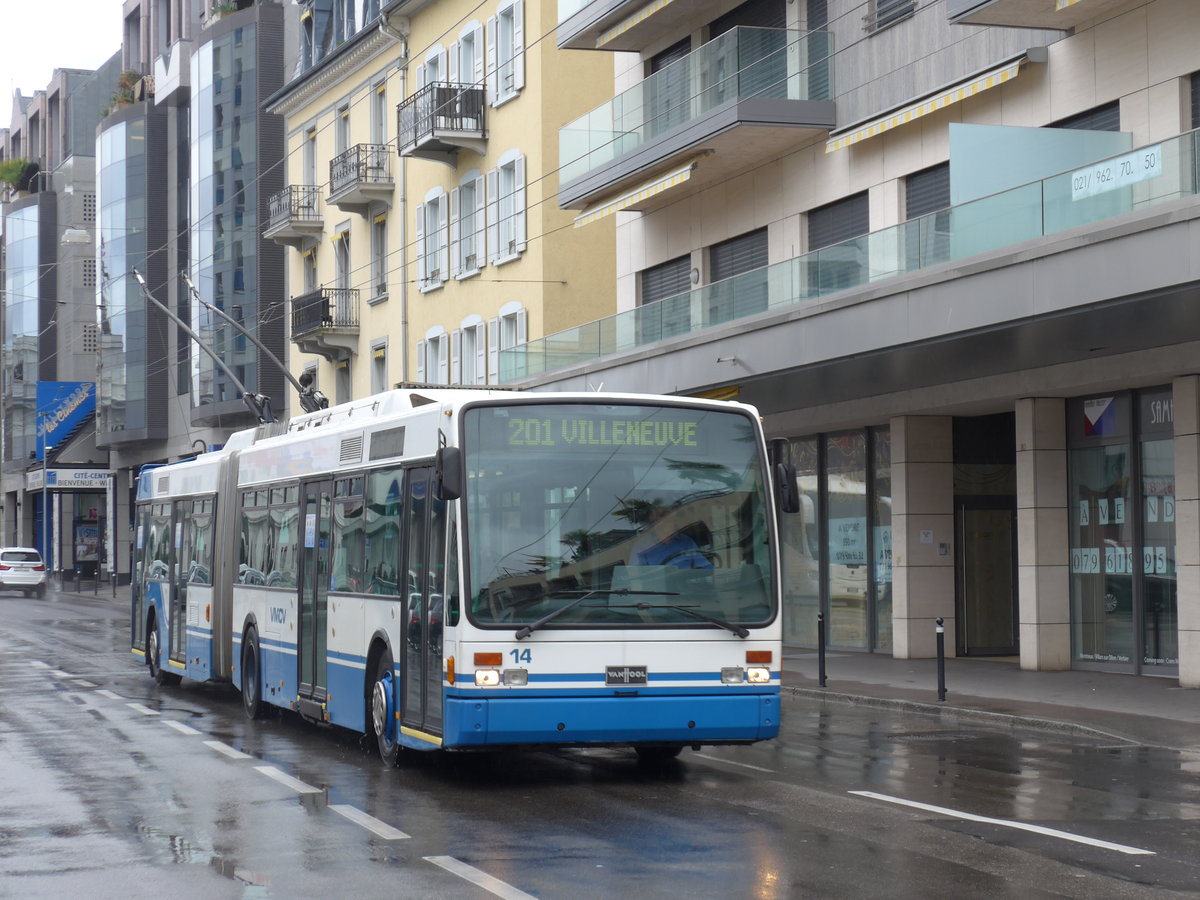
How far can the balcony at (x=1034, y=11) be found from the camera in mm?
20172

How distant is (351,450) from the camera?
14.8 metres

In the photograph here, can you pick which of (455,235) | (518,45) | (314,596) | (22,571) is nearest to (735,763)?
(314,596)

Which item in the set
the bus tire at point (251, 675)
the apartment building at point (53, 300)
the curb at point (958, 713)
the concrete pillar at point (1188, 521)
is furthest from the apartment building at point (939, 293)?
the apartment building at point (53, 300)

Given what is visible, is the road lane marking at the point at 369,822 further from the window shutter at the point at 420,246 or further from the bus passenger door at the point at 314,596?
the window shutter at the point at 420,246

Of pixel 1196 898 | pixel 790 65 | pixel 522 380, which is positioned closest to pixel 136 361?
pixel 522 380

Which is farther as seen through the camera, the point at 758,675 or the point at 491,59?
the point at 491,59

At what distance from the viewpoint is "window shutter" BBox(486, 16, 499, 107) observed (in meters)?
38.8

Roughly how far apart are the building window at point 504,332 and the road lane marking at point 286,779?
24.1m

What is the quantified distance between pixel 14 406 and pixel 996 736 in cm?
8079

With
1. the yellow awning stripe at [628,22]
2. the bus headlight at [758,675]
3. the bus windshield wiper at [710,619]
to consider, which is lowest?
the bus headlight at [758,675]

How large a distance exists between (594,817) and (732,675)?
74.2 inches

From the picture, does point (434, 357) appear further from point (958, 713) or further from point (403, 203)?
point (958, 713)

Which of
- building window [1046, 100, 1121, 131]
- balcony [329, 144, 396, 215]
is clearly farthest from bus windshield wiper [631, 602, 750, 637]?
balcony [329, 144, 396, 215]

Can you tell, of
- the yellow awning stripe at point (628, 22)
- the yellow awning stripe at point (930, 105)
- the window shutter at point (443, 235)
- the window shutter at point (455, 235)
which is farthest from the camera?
the window shutter at point (443, 235)
